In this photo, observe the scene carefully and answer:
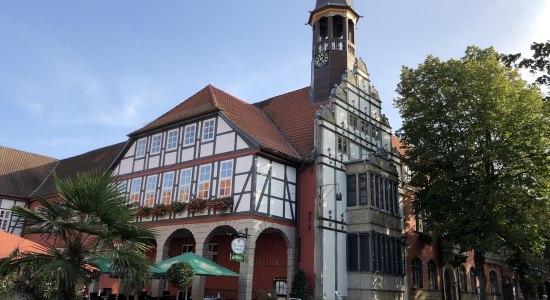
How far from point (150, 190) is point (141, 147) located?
117 inches

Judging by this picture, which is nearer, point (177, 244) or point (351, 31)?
point (177, 244)

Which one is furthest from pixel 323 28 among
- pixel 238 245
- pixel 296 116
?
pixel 238 245

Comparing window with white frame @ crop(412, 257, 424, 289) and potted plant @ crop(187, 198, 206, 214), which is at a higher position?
potted plant @ crop(187, 198, 206, 214)

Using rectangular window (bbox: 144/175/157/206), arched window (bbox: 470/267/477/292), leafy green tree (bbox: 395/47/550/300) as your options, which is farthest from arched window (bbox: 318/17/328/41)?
arched window (bbox: 470/267/477/292)

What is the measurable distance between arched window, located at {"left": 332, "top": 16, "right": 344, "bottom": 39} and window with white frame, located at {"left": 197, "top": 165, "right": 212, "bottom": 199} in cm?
1127

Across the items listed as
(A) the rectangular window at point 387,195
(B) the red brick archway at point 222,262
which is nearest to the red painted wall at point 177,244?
(B) the red brick archway at point 222,262

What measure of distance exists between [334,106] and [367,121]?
129 inches

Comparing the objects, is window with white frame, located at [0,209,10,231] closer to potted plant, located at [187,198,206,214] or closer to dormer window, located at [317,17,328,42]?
potted plant, located at [187,198,206,214]

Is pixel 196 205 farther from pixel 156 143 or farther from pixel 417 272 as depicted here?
pixel 417 272

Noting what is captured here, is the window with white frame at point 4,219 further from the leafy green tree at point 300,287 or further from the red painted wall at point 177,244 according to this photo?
the leafy green tree at point 300,287

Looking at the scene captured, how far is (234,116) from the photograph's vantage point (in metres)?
22.2

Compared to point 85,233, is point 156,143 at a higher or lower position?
higher

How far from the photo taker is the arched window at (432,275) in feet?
88.3

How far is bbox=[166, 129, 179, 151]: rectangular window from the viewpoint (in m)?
23.9
